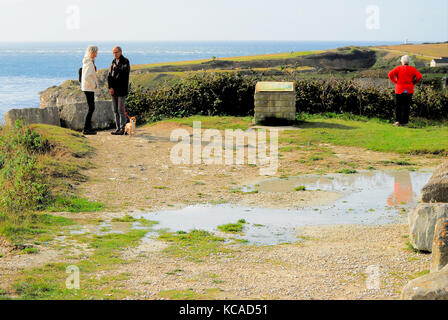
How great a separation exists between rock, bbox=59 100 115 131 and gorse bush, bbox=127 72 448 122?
1.73 metres

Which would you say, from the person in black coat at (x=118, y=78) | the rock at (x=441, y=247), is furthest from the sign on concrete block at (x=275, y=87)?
the rock at (x=441, y=247)

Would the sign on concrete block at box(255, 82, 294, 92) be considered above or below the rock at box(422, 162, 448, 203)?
above

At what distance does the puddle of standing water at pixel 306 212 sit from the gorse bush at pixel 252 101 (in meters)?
8.26

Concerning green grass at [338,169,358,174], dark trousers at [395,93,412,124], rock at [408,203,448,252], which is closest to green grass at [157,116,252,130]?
dark trousers at [395,93,412,124]

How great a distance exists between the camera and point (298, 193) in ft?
33.3

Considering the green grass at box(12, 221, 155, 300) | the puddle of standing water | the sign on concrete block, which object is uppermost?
the sign on concrete block

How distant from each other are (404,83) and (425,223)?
1077 cm

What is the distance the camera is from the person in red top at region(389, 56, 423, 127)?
669 inches

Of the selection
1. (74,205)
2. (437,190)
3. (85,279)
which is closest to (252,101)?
(74,205)

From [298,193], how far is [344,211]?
4.03 feet

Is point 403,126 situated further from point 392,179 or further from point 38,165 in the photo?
point 38,165

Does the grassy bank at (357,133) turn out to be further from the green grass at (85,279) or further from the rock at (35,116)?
the green grass at (85,279)

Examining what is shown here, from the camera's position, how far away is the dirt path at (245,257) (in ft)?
19.3

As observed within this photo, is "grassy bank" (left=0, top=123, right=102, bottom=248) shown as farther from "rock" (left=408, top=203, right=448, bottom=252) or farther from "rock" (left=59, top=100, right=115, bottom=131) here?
"rock" (left=408, top=203, right=448, bottom=252)
